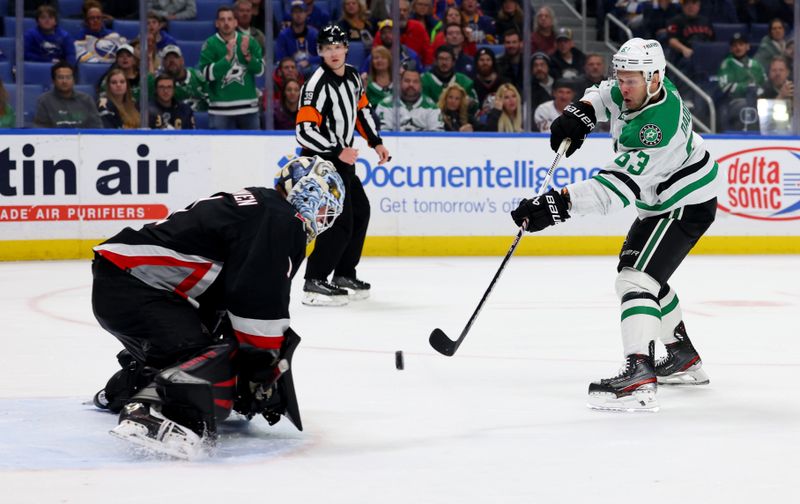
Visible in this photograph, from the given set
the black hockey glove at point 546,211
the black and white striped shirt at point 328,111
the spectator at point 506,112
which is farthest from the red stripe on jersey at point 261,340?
the spectator at point 506,112

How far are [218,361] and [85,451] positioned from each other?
16.0 inches

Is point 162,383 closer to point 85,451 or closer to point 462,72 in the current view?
point 85,451

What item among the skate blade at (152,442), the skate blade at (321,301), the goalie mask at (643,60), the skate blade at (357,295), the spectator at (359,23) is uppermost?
the spectator at (359,23)

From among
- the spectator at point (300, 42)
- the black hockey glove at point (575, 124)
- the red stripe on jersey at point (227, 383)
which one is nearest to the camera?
the red stripe on jersey at point (227, 383)

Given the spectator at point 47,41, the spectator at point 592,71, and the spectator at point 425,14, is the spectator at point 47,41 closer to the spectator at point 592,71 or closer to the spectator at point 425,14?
the spectator at point 425,14

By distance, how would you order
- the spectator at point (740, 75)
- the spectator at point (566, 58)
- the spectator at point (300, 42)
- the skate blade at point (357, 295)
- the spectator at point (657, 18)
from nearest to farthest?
the skate blade at point (357, 295) < the spectator at point (300, 42) < the spectator at point (566, 58) < the spectator at point (740, 75) < the spectator at point (657, 18)

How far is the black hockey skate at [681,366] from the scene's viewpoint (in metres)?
4.17

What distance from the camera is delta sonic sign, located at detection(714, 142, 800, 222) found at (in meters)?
9.41

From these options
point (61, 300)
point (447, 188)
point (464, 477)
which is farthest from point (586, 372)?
point (447, 188)

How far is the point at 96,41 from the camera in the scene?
28.2 ft

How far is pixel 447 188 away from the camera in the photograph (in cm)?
906

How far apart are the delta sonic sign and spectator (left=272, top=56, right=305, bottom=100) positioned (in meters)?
3.26

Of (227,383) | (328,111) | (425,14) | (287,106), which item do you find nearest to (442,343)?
(227,383)

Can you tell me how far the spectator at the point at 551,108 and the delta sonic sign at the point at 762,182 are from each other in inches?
48.4
